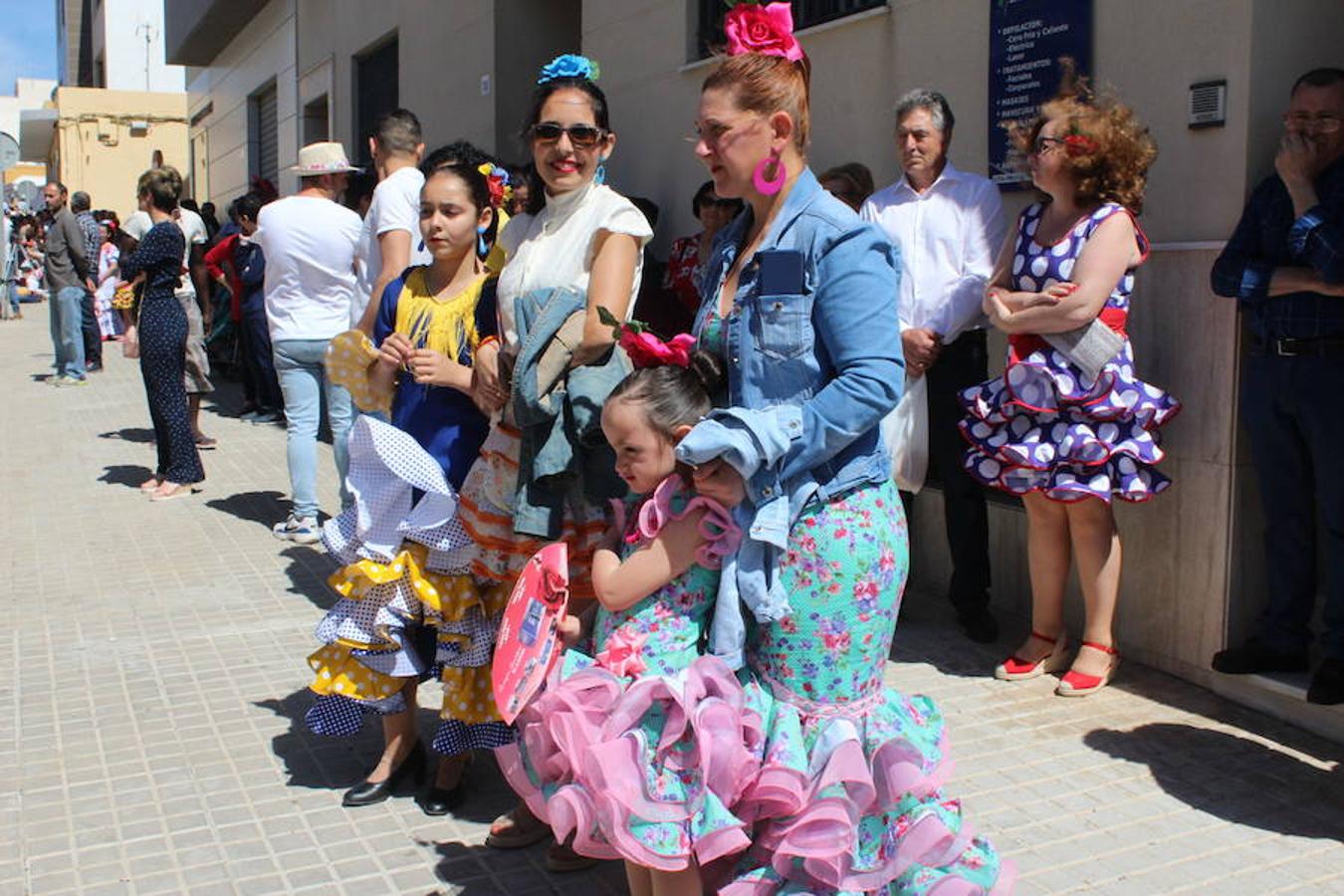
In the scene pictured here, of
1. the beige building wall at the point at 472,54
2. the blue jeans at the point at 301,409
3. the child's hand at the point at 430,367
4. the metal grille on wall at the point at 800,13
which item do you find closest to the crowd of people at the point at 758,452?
the child's hand at the point at 430,367

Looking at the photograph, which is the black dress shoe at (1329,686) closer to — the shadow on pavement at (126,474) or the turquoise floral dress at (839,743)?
the turquoise floral dress at (839,743)

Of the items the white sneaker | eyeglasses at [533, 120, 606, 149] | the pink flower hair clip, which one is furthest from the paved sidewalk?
the pink flower hair clip

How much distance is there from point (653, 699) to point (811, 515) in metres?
0.50

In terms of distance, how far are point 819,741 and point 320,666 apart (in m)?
1.78

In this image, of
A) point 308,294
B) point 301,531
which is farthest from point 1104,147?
point 301,531

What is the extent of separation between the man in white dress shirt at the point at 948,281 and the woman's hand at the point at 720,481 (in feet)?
8.49

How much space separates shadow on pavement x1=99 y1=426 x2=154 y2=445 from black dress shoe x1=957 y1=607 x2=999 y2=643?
25.0ft

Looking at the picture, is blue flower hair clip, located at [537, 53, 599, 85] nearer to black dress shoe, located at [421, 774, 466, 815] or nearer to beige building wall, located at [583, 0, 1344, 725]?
black dress shoe, located at [421, 774, 466, 815]

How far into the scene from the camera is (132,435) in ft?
36.4

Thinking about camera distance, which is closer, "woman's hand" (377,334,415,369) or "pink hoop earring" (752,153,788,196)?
"pink hoop earring" (752,153,788,196)

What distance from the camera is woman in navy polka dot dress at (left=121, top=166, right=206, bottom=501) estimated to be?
805 cm

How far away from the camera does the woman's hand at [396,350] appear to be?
12.2 feet

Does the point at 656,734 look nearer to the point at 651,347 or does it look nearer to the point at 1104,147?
the point at 651,347

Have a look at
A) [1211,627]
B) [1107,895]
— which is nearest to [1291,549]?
[1211,627]
